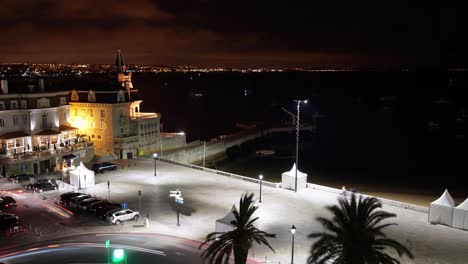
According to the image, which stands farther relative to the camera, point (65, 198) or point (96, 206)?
point (65, 198)

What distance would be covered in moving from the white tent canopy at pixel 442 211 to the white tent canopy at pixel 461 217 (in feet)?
0.96

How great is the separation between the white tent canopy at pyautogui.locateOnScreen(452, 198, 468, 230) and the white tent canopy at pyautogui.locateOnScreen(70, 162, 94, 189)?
31.0 m

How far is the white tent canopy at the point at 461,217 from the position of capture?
3378cm

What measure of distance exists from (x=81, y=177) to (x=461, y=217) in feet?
104

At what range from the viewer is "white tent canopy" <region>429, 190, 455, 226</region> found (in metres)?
34.6

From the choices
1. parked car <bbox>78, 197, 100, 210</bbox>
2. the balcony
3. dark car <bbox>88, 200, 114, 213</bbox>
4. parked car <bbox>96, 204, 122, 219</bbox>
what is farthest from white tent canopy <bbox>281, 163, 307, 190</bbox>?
the balcony

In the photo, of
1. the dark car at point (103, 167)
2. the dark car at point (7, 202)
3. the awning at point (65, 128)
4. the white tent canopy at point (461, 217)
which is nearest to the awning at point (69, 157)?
the dark car at point (103, 167)

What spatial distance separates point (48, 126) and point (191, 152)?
24237 mm

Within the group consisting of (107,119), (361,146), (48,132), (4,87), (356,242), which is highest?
(4,87)

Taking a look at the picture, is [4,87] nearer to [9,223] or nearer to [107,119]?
[107,119]

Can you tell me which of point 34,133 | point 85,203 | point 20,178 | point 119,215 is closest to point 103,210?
point 119,215

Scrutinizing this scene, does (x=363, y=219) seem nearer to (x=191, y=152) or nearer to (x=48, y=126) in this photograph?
(x=48, y=126)

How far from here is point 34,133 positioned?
180 ft

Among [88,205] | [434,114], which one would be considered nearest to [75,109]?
[88,205]
